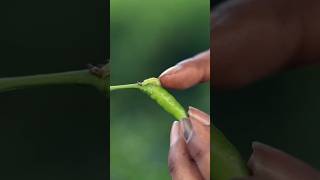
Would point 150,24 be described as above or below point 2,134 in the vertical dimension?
above

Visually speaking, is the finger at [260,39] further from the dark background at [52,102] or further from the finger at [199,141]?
the dark background at [52,102]

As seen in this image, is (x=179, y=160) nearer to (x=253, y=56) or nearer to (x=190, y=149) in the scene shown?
(x=190, y=149)

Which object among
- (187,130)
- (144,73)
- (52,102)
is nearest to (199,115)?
(187,130)

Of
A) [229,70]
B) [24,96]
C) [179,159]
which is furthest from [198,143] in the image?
[24,96]

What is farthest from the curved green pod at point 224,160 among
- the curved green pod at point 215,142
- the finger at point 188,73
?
the finger at point 188,73

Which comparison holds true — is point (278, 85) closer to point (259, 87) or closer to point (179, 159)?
point (259, 87)

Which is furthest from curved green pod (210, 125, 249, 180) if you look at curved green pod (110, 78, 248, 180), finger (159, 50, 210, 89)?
finger (159, 50, 210, 89)
